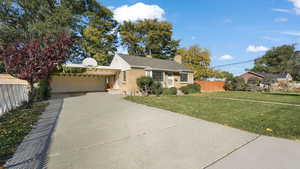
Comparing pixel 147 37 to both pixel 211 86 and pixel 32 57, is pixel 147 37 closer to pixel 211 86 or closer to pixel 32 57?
pixel 211 86

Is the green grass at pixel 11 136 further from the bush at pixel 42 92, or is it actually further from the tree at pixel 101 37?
the tree at pixel 101 37

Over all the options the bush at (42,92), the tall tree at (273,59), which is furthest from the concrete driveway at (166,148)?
the tall tree at (273,59)

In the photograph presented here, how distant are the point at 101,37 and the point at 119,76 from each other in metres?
11.0

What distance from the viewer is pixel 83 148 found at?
3.04 m

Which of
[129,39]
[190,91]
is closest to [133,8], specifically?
[129,39]

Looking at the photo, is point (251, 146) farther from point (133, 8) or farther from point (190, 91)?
point (133, 8)

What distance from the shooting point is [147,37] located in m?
29.5

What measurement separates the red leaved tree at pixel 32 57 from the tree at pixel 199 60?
26.2 meters

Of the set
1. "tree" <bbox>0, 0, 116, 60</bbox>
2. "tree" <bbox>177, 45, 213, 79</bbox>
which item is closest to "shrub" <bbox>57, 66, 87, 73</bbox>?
"tree" <bbox>0, 0, 116, 60</bbox>

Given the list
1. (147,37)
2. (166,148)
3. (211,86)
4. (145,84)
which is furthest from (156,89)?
(147,37)

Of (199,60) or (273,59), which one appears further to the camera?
(273,59)

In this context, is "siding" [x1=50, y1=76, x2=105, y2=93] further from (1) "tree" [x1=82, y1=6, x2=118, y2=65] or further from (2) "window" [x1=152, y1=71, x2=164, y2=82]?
(2) "window" [x1=152, y1=71, x2=164, y2=82]

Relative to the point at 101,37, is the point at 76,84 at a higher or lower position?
lower

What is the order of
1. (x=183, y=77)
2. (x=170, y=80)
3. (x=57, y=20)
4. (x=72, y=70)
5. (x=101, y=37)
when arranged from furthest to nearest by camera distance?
(x=101, y=37)
(x=57, y=20)
(x=183, y=77)
(x=170, y=80)
(x=72, y=70)
